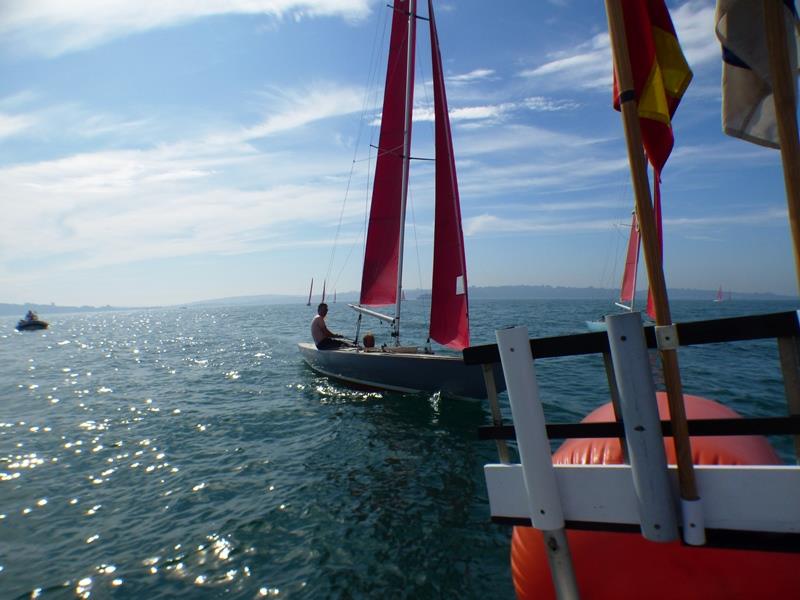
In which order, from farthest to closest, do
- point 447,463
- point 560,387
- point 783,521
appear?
point 560,387 < point 447,463 < point 783,521

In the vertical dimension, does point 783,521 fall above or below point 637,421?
below

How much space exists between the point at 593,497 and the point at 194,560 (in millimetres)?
5227

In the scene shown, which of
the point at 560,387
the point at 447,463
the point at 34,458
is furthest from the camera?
the point at 560,387

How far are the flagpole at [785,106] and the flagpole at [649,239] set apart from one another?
53cm

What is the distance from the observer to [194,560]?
5.45m

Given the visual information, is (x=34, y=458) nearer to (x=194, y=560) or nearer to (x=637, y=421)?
(x=194, y=560)

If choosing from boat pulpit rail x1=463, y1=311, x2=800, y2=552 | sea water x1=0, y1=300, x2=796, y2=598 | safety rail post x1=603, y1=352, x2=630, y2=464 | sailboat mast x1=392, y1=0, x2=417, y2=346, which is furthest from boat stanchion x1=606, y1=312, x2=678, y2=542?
sailboat mast x1=392, y1=0, x2=417, y2=346

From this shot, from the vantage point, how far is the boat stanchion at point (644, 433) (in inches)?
81.4

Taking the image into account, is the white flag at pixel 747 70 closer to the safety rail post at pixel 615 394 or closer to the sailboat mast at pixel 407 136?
the safety rail post at pixel 615 394

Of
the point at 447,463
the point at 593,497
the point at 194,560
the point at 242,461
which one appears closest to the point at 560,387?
the point at 447,463

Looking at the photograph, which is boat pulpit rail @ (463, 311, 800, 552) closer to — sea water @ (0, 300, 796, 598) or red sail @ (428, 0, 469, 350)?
sea water @ (0, 300, 796, 598)

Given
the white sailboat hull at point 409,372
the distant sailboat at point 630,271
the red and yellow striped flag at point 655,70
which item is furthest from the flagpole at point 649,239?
the distant sailboat at point 630,271

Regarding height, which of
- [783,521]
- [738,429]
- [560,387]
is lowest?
[560,387]

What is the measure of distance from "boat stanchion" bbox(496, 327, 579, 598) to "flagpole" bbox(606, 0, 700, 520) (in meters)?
0.60
